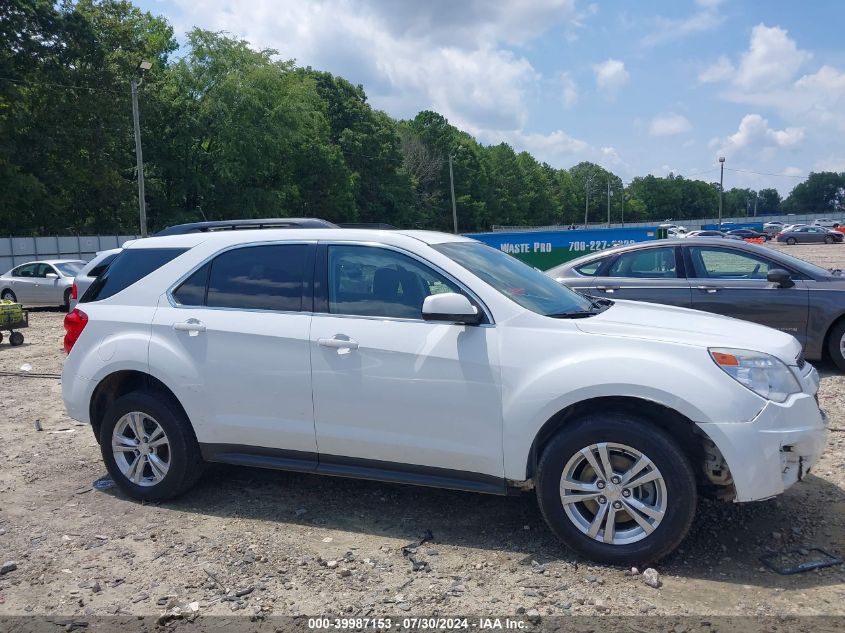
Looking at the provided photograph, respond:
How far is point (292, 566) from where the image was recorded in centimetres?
400

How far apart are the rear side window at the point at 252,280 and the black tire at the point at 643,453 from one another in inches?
73.7

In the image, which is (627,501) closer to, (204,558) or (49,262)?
(204,558)

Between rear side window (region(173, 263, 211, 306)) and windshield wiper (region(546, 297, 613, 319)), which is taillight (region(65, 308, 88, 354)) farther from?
windshield wiper (region(546, 297, 613, 319))

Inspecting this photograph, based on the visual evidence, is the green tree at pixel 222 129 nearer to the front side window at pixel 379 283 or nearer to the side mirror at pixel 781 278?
the side mirror at pixel 781 278

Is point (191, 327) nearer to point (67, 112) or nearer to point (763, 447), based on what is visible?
point (763, 447)

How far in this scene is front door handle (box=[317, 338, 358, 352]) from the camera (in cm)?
431

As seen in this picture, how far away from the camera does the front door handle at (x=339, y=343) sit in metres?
4.31

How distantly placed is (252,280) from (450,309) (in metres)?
1.53

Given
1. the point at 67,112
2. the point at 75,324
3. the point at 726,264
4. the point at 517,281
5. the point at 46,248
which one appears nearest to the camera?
the point at 517,281

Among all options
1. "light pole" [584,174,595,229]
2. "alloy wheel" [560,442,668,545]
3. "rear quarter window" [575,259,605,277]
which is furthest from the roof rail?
"light pole" [584,174,595,229]

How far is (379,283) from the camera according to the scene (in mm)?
4461

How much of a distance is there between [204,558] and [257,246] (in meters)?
1.98

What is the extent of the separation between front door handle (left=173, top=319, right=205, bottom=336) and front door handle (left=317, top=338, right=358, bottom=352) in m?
0.90

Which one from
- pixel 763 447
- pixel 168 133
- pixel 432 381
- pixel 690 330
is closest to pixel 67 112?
pixel 168 133
